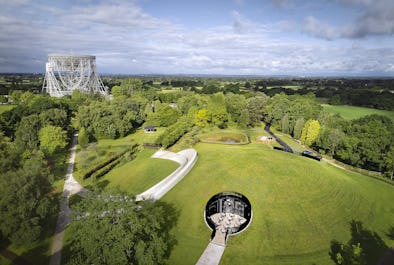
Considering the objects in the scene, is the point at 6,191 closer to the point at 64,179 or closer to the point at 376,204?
the point at 64,179

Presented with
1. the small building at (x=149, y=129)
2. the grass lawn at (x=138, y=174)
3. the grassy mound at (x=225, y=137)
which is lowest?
the grass lawn at (x=138, y=174)

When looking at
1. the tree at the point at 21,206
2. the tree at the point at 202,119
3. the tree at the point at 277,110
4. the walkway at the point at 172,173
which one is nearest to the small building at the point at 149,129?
the tree at the point at 202,119

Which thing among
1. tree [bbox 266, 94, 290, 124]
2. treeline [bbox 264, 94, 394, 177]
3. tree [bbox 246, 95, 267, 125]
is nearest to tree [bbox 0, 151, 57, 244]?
treeline [bbox 264, 94, 394, 177]

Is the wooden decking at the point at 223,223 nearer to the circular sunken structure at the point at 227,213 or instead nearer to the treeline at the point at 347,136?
the circular sunken structure at the point at 227,213

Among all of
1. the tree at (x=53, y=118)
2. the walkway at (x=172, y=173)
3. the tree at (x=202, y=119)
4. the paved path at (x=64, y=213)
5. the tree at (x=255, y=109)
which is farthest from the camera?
the tree at (x=255, y=109)

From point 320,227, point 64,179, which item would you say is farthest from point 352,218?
point 64,179

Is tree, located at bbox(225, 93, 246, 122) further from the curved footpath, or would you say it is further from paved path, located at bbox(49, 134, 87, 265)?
paved path, located at bbox(49, 134, 87, 265)
